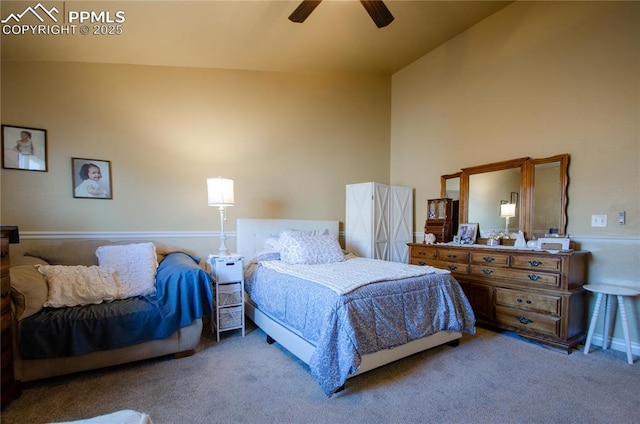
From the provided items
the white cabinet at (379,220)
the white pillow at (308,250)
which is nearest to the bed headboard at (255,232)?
the white pillow at (308,250)

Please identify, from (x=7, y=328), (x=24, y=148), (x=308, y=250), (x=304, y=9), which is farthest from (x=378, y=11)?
(x=24, y=148)

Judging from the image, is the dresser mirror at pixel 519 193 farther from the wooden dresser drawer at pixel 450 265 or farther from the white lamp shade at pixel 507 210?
the wooden dresser drawer at pixel 450 265

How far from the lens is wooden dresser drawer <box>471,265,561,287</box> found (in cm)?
255

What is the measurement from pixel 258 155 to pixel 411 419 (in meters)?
3.10

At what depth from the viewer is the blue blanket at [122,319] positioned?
189 centimetres

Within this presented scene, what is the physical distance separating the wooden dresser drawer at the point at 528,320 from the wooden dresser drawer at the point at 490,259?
1.41 feet

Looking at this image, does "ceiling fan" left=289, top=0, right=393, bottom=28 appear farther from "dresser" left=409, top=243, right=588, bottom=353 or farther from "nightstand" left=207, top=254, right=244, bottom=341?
"dresser" left=409, top=243, right=588, bottom=353

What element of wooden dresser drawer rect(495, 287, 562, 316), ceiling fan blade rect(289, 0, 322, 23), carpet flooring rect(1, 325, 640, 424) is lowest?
carpet flooring rect(1, 325, 640, 424)

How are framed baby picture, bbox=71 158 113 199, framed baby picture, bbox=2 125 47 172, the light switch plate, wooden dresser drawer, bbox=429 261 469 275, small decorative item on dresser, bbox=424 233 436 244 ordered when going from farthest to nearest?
small decorative item on dresser, bbox=424 233 436 244, wooden dresser drawer, bbox=429 261 469 275, framed baby picture, bbox=71 158 113 199, framed baby picture, bbox=2 125 47 172, the light switch plate

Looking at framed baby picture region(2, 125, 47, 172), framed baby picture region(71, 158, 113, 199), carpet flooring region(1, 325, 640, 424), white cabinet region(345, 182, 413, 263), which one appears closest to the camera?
carpet flooring region(1, 325, 640, 424)

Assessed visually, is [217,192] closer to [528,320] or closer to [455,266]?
[455,266]

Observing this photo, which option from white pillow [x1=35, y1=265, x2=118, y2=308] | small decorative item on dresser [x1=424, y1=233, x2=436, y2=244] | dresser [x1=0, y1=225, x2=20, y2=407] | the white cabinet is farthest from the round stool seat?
dresser [x1=0, y1=225, x2=20, y2=407]

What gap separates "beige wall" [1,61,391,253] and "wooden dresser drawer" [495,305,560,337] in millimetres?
2312

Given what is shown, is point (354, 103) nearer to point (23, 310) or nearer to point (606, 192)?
point (606, 192)
